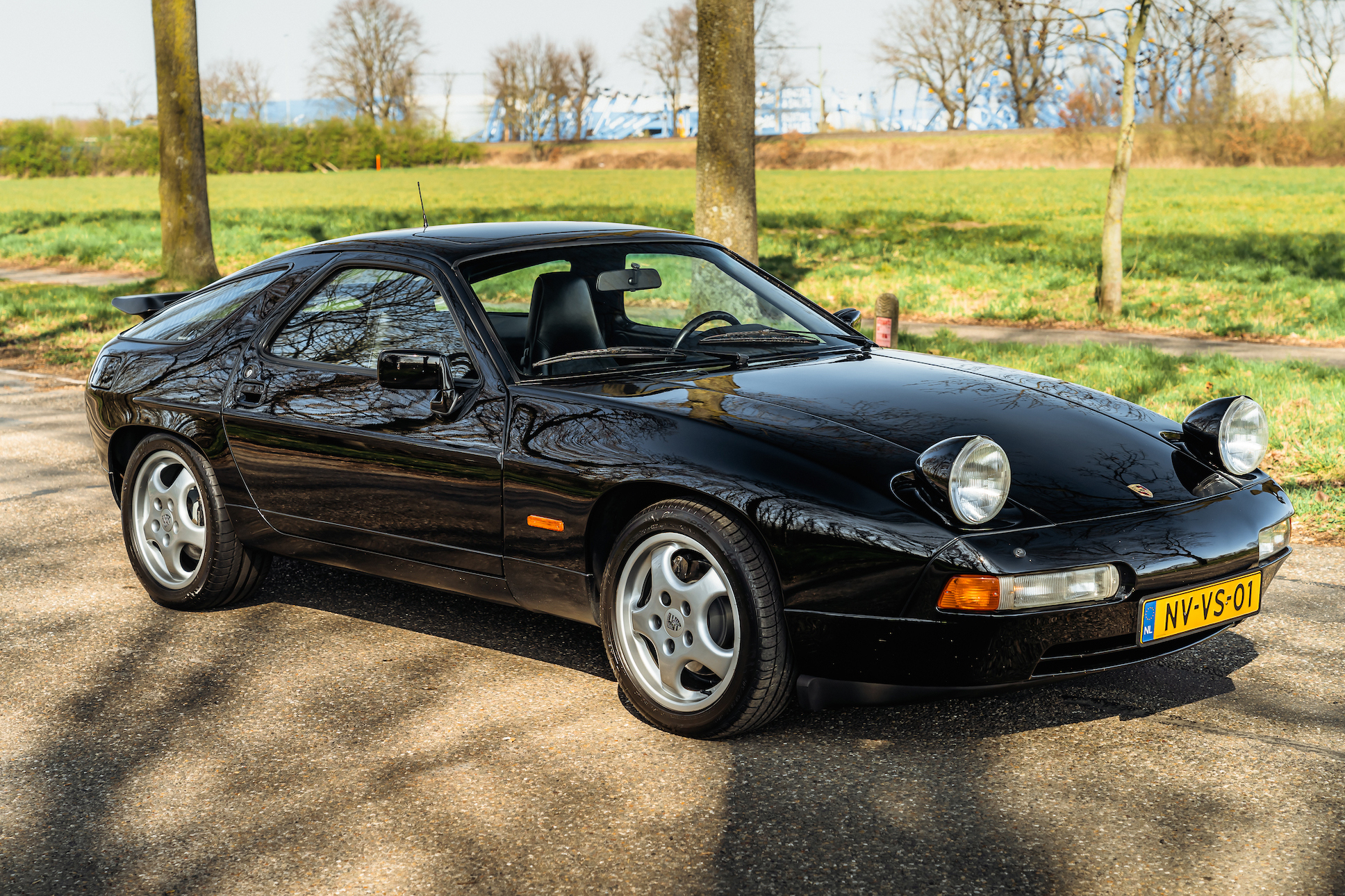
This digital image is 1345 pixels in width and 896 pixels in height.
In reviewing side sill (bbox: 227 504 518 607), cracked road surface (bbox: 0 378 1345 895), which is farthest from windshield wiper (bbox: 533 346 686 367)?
cracked road surface (bbox: 0 378 1345 895)

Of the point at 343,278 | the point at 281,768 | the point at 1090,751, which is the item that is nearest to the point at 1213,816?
the point at 1090,751

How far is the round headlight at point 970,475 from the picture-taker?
3.27 m

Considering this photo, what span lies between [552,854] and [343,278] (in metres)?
2.51

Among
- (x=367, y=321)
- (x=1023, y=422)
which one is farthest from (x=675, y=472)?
(x=367, y=321)

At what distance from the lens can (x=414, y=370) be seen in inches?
160

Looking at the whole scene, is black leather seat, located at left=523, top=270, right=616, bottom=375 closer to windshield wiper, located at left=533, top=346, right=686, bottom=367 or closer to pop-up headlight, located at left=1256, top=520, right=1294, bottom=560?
windshield wiper, located at left=533, top=346, right=686, bottom=367

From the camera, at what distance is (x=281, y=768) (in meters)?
3.50

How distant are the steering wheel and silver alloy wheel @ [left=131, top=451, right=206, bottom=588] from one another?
1.99 m

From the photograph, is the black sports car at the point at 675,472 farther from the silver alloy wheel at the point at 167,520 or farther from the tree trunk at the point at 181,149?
the tree trunk at the point at 181,149

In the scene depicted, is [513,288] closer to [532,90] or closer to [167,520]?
[167,520]

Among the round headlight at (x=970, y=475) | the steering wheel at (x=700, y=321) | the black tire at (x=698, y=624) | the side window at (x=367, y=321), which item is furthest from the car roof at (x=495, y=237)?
the round headlight at (x=970, y=475)

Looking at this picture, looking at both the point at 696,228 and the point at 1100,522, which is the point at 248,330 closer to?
the point at 1100,522

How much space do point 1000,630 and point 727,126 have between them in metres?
8.02

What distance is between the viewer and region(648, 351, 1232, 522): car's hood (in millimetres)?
3561
